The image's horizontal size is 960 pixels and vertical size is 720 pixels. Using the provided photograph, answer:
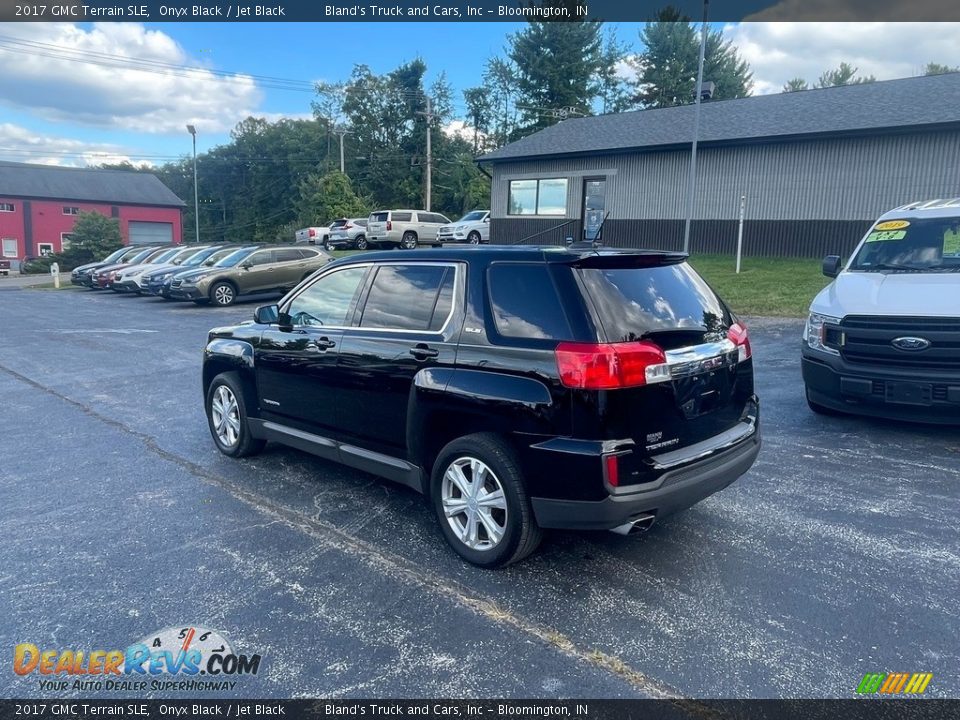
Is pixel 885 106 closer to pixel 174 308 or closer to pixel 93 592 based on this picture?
pixel 174 308

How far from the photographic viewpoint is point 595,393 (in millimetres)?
3494

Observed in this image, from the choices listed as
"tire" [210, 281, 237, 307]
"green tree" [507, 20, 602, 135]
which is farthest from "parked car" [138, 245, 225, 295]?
"green tree" [507, 20, 602, 135]

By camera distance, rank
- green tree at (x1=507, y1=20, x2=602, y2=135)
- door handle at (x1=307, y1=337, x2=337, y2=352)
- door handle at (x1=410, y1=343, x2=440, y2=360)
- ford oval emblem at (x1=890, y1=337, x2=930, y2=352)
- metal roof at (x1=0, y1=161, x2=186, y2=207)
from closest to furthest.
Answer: door handle at (x1=410, y1=343, x2=440, y2=360) < door handle at (x1=307, y1=337, x2=337, y2=352) < ford oval emblem at (x1=890, y1=337, x2=930, y2=352) < green tree at (x1=507, y1=20, x2=602, y2=135) < metal roof at (x1=0, y1=161, x2=186, y2=207)

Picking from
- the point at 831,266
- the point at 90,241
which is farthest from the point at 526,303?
the point at 90,241

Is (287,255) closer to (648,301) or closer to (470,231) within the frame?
(470,231)

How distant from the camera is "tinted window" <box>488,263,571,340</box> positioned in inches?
146

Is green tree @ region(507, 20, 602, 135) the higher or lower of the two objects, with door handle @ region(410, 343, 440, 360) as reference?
higher

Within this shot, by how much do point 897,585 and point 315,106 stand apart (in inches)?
2849

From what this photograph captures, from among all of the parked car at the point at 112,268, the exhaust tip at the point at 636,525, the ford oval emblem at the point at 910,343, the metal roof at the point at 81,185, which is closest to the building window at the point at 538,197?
the parked car at the point at 112,268

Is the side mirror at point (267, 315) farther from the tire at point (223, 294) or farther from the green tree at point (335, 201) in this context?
the green tree at point (335, 201)

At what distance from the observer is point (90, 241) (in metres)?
42.6

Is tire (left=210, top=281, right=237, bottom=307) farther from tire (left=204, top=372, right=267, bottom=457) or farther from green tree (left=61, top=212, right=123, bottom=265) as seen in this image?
green tree (left=61, top=212, right=123, bottom=265)

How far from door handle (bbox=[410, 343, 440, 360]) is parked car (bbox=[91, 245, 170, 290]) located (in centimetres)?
2372

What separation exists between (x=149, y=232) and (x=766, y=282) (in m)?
60.5
